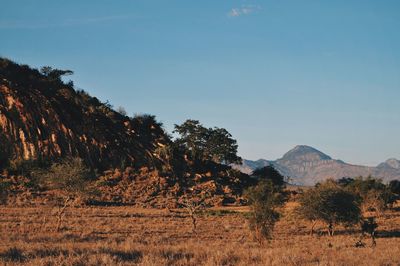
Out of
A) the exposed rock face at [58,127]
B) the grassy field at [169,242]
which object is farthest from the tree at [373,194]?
the exposed rock face at [58,127]

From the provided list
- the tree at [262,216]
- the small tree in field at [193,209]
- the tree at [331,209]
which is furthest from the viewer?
the tree at [331,209]

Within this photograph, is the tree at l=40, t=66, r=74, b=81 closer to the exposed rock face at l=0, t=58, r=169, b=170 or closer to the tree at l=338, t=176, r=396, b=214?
the exposed rock face at l=0, t=58, r=169, b=170

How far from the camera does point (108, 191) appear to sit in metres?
61.4

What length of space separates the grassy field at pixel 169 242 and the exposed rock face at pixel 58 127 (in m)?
22.7

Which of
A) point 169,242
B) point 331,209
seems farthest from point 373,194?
point 169,242

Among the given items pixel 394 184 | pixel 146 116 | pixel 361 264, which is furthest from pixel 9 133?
pixel 394 184

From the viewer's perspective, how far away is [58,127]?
68.6 m

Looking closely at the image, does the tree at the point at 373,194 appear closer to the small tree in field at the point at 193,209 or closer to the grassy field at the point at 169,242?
the grassy field at the point at 169,242

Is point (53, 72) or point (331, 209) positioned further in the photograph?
point (53, 72)

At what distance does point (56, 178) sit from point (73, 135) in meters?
33.3

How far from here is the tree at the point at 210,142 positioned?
95.0 m

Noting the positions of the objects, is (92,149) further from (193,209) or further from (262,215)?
(262,215)

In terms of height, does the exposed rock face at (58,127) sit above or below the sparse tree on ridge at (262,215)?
above

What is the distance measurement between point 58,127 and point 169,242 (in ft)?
161
